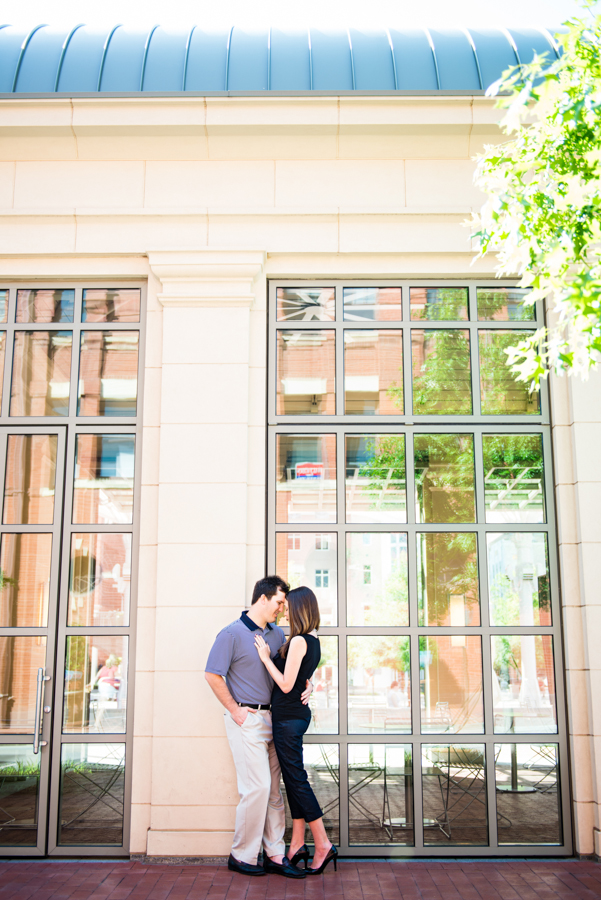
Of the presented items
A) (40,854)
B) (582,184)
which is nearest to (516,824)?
(40,854)

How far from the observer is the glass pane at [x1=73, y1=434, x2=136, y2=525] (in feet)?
20.8

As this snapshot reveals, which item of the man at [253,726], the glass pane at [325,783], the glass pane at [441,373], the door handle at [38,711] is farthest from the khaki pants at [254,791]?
the glass pane at [441,373]

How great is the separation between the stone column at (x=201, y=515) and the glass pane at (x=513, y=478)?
2004 mm

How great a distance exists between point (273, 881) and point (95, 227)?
5515 millimetres

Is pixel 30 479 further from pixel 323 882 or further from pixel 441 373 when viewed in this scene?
pixel 323 882

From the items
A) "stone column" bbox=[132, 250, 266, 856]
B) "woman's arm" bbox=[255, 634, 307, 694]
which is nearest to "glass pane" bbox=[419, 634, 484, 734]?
"woman's arm" bbox=[255, 634, 307, 694]

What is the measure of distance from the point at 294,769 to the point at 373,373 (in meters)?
3.33

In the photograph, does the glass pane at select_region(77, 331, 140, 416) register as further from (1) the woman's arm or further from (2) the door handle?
(1) the woman's arm

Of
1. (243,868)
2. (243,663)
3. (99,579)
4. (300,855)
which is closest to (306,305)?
(99,579)

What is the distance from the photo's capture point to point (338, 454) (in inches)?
251

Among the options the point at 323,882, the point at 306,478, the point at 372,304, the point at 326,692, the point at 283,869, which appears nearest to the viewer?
the point at 323,882

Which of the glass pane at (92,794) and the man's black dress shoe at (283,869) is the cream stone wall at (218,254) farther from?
the man's black dress shoe at (283,869)

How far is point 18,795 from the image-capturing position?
5.91 meters

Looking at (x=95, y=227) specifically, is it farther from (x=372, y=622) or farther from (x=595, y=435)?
(x=595, y=435)
